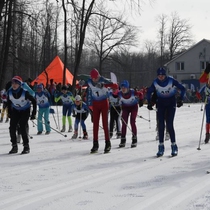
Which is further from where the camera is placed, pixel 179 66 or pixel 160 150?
pixel 179 66

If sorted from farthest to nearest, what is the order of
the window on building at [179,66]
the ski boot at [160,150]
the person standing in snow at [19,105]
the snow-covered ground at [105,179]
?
1. the window on building at [179,66]
2. the person standing in snow at [19,105]
3. the ski boot at [160,150]
4. the snow-covered ground at [105,179]

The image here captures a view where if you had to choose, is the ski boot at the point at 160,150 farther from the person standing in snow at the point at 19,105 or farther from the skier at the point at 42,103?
the skier at the point at 42,103

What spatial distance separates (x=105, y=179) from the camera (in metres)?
7.60

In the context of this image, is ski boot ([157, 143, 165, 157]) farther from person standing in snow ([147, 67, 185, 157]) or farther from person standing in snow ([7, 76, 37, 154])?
person standing in snow ([7, 76, 37, 154])

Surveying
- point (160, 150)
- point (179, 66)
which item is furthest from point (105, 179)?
point (179, 66)

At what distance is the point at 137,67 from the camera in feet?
373

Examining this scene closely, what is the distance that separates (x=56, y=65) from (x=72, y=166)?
32.8m

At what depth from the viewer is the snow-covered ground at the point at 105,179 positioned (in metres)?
5.98

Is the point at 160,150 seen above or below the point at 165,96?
below

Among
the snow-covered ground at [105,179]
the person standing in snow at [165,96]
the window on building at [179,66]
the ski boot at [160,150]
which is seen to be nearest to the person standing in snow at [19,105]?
the snow-covered ground at [105,179]

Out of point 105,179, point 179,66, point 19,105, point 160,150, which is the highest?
point 179,66

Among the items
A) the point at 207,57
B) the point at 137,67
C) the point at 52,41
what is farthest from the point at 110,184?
the point at 137,67

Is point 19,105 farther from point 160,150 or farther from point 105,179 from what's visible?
point 105,179

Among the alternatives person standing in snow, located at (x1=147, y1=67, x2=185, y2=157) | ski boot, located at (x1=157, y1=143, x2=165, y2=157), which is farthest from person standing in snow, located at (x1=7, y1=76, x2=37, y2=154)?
ski boot, located at (x1=157, y1=143, x2=165, y2=157)
